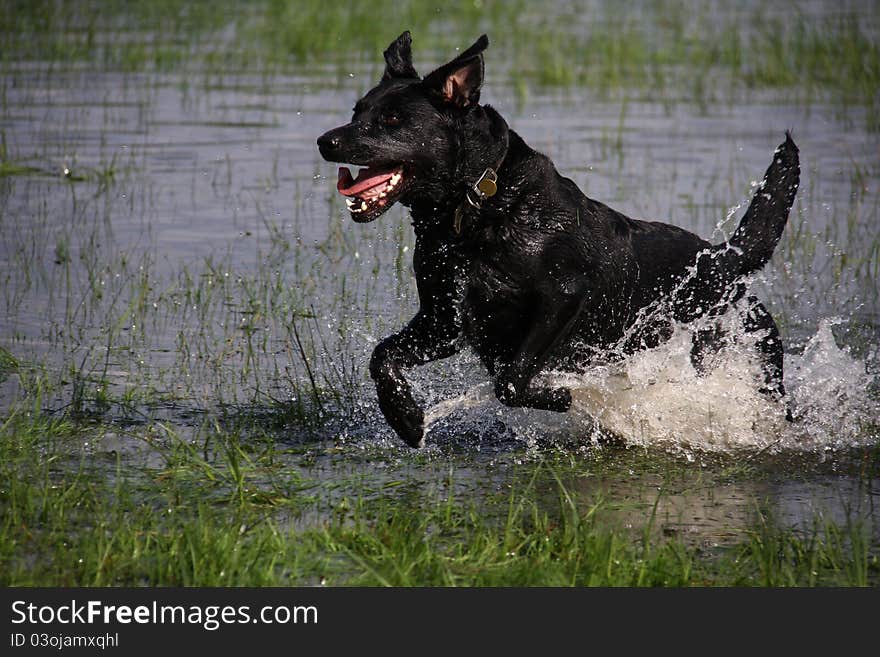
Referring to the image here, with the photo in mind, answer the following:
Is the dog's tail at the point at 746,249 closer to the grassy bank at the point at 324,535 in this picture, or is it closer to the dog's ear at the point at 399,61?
the grassy bank at the point at 324,535

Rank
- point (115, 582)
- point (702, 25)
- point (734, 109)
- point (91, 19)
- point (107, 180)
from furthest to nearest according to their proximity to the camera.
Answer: point (702, 25) → point (91, 19) → point (734, 109) → point (107, 180) → point (115, 582)

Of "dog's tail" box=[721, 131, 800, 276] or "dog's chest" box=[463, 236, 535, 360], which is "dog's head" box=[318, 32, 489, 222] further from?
"dog's tail" box=[721, 131, 800, 276]

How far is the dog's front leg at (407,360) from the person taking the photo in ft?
18.0

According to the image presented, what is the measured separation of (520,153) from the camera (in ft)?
17.8

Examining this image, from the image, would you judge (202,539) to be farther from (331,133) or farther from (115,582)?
(331,133)

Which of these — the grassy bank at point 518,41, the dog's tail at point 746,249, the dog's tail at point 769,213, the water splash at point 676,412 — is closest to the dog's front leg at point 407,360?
the water splash at point 676,412

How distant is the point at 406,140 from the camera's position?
5.21m

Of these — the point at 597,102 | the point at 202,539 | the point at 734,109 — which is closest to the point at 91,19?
the point at 597,102

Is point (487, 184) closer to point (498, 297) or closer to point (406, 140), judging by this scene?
point (406, 140)

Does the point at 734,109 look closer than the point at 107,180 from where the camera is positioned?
No

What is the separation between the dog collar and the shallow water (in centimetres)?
95

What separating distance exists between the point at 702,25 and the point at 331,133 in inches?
530

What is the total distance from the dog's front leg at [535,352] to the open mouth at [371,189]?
74 centimetres

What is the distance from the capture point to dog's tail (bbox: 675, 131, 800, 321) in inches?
237
